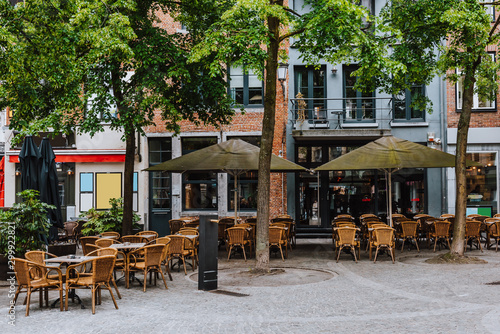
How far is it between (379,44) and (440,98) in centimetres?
995

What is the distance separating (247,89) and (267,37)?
34.2 ft

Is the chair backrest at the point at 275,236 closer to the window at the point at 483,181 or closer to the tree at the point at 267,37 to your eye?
the tree at the point at 267,37

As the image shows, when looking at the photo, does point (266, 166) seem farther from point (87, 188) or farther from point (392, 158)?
point (87, 188)

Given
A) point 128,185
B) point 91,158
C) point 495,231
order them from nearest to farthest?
point 495,231, point 128,185, point 91,158

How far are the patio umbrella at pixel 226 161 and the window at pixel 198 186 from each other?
6265 millimetres

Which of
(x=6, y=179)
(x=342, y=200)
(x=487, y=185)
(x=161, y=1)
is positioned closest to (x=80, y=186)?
(x=6, y=179)

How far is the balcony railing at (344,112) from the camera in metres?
20.6

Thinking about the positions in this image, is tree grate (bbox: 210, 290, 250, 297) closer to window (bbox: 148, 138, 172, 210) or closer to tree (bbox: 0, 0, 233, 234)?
tree (bbox: 0, 0, 233, 234)

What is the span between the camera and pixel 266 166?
11.8 m

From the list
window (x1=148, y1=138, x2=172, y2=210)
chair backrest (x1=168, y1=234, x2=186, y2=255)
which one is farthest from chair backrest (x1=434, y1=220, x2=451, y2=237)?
window (x1=148, y1=138, x2=172, y2=210)

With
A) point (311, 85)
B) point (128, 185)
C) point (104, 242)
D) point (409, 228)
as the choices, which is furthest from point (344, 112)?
point (104, 242)

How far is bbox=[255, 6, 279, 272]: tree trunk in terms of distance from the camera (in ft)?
38.2

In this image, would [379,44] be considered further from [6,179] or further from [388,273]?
[6,179]

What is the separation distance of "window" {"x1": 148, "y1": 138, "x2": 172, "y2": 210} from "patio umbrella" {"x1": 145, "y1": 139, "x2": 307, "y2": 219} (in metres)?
6.76
